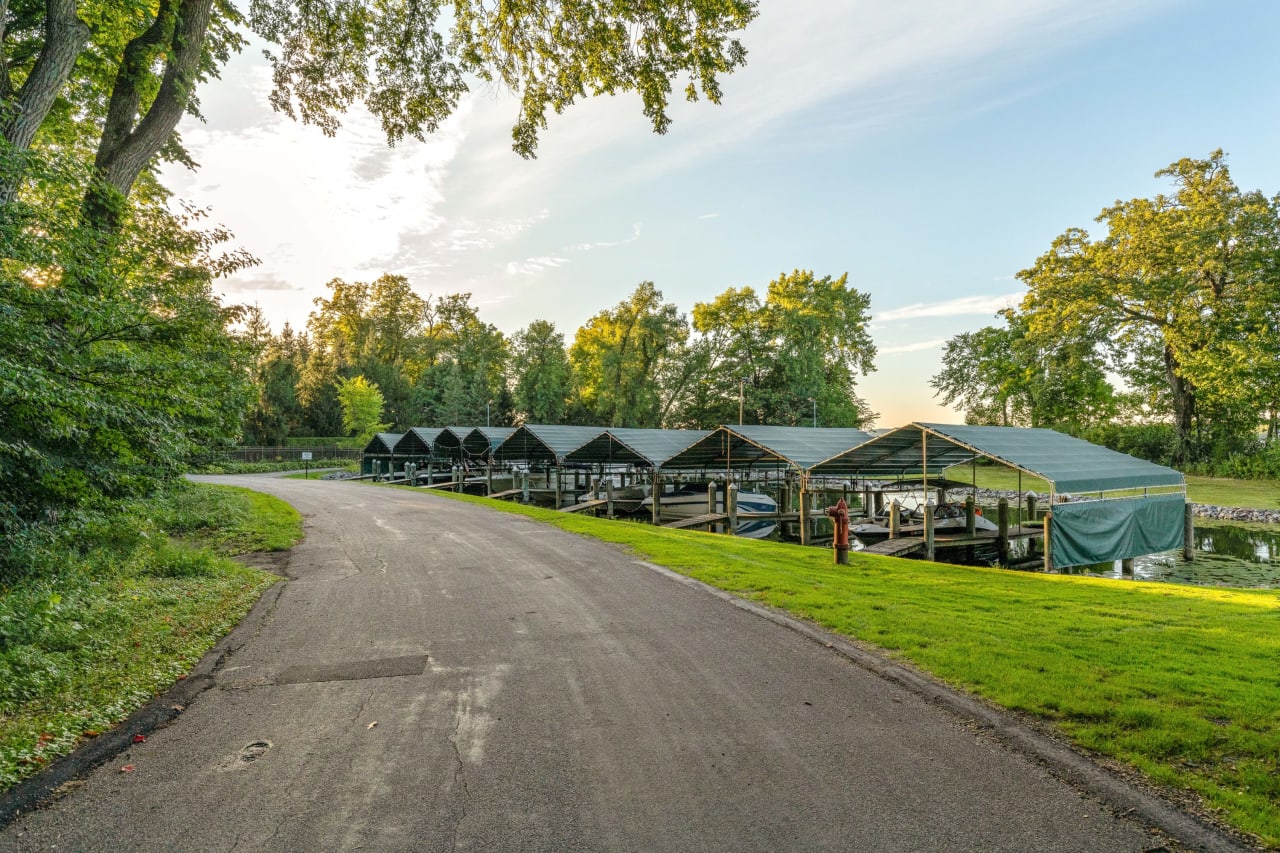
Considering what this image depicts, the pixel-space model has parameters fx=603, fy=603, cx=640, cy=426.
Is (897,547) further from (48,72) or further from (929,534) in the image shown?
(48,72)

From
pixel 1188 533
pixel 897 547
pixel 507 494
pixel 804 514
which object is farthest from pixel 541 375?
pixel 1188 533

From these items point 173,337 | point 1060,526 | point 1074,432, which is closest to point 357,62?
point 173,337

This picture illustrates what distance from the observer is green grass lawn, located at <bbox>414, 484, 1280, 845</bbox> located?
3826 millimetres

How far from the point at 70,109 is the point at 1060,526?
2338 cm

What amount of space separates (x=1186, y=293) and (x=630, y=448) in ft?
117

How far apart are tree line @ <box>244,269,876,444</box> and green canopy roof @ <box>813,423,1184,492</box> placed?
26.0m

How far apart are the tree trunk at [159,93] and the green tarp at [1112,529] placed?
1962 centimetres

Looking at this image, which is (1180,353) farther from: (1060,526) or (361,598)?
(361,598)

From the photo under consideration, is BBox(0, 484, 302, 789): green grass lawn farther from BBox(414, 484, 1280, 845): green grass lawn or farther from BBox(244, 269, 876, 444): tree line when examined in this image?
BBox(244, 269, 876, 444): tree line

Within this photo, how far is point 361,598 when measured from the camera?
336 inches

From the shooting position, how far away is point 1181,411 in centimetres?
3938

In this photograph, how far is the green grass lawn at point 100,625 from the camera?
4.42m

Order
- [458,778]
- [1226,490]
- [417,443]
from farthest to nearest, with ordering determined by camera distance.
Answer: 1. [417,443]
2. [1226,490]
3. [458,778]

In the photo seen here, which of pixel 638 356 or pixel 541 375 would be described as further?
pixel 541 375
